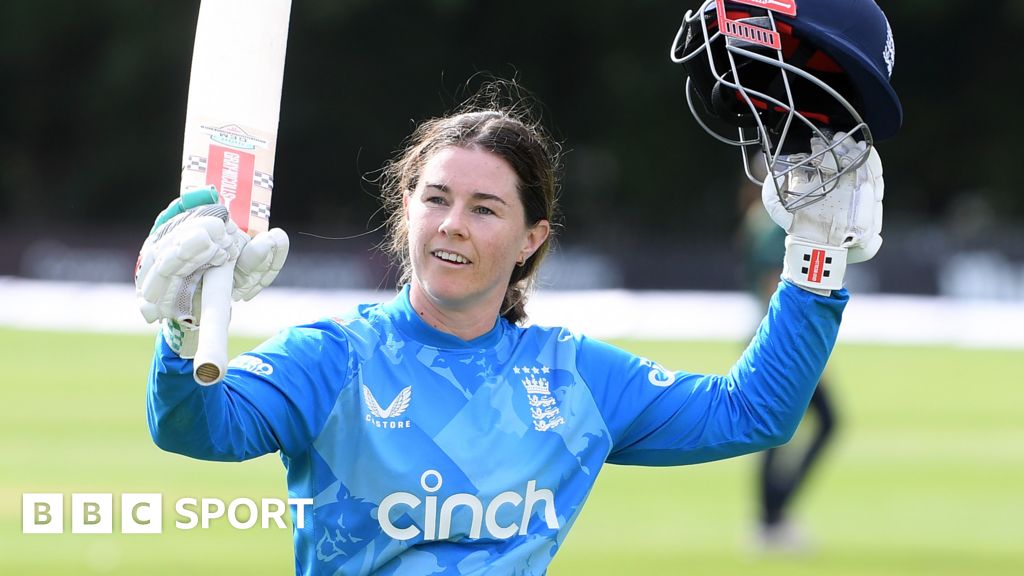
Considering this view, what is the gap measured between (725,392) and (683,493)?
5575 mm

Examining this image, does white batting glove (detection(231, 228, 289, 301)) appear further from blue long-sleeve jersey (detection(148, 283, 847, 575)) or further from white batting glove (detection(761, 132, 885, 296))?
white batting glove (detection(761, 132, 885, 296))

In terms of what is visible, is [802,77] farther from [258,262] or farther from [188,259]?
[188,259]

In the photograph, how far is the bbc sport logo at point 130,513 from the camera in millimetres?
7277

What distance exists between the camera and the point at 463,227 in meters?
2.96

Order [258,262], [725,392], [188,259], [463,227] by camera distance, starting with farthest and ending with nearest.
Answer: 1. [725,392]
2. [463,227]
3. [258,262]
4. [188,259]

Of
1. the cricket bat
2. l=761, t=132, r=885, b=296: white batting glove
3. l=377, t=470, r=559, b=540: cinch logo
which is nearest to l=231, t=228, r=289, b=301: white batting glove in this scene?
the cricket bat

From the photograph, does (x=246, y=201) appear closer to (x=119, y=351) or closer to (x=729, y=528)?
(x=729, y=528)

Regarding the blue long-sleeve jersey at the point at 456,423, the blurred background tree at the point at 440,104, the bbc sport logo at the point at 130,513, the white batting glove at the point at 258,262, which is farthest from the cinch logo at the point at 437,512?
the blurred background tree at the point at 440,104

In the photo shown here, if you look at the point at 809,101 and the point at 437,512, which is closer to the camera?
the point at 437,512

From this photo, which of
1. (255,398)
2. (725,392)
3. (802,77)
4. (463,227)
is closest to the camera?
(255,398)

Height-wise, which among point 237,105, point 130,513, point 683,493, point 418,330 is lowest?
point 130,513

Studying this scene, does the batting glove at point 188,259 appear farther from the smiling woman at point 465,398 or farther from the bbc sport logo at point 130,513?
the bbc sport logo at point 130,513

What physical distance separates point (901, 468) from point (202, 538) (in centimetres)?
473

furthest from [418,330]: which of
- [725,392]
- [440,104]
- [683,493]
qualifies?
[440,104]
